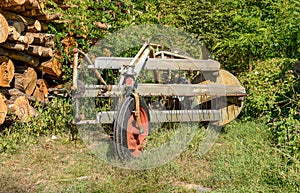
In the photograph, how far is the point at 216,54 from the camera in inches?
285

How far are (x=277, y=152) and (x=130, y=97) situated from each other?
1616 mm

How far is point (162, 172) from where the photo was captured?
4129 mm

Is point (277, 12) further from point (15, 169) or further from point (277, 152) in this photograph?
point (15, 169)

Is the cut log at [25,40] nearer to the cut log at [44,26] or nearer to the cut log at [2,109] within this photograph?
the cut log at [44,26]

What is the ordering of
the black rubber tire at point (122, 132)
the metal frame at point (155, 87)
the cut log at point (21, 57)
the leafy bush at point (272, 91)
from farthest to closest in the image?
the leafy bush at point (272, 91) → the cut log at point (21, 57) → the metal frame at point (155, 87) → the black rubber tire at point (122, 132)

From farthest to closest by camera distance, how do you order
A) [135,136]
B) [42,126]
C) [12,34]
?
[42,126] → [12,34] → [135,136]

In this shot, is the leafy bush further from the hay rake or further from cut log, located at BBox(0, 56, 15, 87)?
cut log, located at BBox(0, 56, 15, 87)

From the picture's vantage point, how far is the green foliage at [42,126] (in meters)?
5.08

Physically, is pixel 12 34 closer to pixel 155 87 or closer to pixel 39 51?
pixel 39 51

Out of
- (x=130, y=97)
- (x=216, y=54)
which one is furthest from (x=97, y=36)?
(x=130, y=97)

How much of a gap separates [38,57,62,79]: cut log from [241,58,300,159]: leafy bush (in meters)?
2.86

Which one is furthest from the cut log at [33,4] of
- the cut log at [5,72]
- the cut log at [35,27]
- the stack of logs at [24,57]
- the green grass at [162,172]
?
the green grass at [162,172]

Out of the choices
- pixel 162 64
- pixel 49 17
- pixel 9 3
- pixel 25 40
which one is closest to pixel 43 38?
pixel 49 17

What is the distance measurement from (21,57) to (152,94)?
200 centimetres
